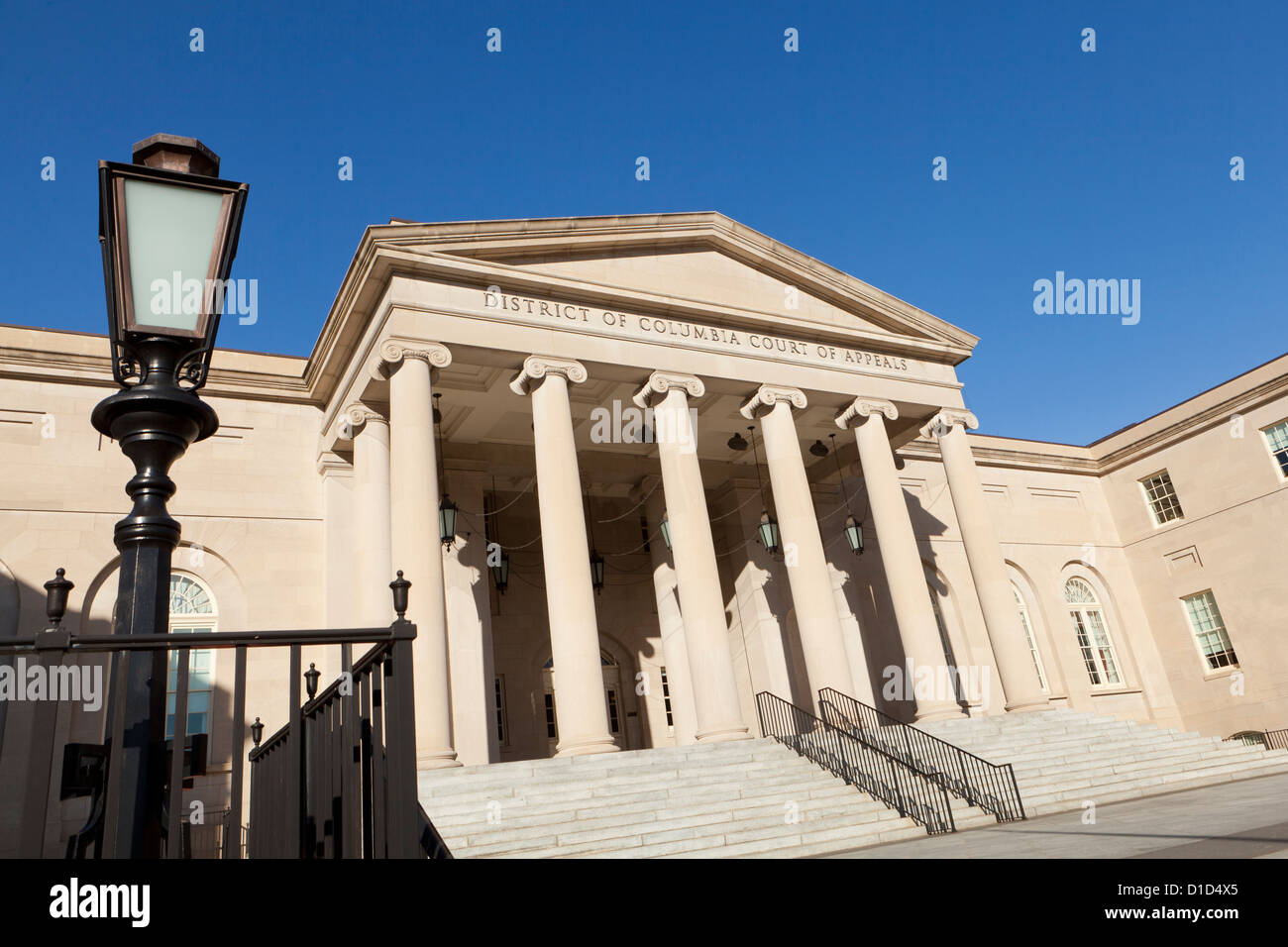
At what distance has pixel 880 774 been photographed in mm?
14367

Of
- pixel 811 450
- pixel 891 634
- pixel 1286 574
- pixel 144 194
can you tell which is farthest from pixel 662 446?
pixel 1286 574

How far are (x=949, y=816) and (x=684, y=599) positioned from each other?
622 cm

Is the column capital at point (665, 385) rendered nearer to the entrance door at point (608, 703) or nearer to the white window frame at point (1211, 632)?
the entrance door at point (608, 703)

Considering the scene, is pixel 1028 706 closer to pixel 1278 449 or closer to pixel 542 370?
pixel 542 370

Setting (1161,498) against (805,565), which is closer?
(805,565)

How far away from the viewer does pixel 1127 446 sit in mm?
33094

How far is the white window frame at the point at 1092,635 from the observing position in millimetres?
30469

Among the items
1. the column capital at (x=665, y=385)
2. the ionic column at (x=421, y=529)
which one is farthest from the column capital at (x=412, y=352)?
the column capital at (x=665, y=385)

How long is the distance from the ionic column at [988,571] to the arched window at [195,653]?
16.8 meters

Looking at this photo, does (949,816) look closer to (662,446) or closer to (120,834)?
(662,446)

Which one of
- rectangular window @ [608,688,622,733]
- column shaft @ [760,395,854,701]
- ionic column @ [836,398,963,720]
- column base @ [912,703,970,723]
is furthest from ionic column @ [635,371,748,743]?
rectangular window @ [608,688,622,733]

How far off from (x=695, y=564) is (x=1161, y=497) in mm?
23276

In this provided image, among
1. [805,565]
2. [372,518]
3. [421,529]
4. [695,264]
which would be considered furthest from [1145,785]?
[372,518]

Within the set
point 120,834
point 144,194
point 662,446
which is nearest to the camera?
point 120,834
